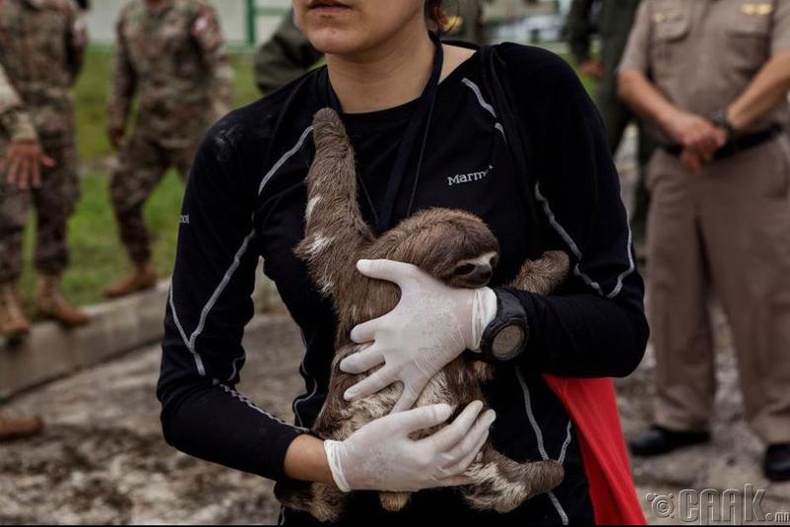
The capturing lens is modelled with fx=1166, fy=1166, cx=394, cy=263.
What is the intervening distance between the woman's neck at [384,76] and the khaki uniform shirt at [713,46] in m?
2.72

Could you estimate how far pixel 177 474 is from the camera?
4.90 metres

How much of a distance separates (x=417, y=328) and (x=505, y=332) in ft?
0.43

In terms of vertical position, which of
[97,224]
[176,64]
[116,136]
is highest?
[176,64]

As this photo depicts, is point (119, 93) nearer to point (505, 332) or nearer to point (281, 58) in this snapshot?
point (281, 58)

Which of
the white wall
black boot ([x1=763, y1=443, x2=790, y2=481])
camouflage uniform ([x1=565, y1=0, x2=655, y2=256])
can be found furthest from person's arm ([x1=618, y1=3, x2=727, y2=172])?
the white wall

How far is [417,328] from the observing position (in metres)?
1.74

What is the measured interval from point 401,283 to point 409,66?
39cm

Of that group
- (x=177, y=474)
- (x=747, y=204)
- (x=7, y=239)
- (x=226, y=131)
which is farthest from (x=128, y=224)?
(x=226, y=131)

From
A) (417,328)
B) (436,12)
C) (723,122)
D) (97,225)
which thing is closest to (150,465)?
(723,122)

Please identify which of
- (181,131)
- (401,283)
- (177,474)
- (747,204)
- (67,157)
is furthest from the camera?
(181,131)

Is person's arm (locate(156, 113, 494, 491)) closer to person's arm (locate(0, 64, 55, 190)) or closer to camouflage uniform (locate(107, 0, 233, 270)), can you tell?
person's arm (locate(0, 64, 55, 190))

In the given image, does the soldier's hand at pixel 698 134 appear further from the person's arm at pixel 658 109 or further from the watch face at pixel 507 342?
the watch face at pixel 507 342

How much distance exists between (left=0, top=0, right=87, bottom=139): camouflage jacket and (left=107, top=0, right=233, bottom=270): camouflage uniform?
0.47 meters

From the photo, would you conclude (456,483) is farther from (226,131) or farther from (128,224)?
(128,224)
